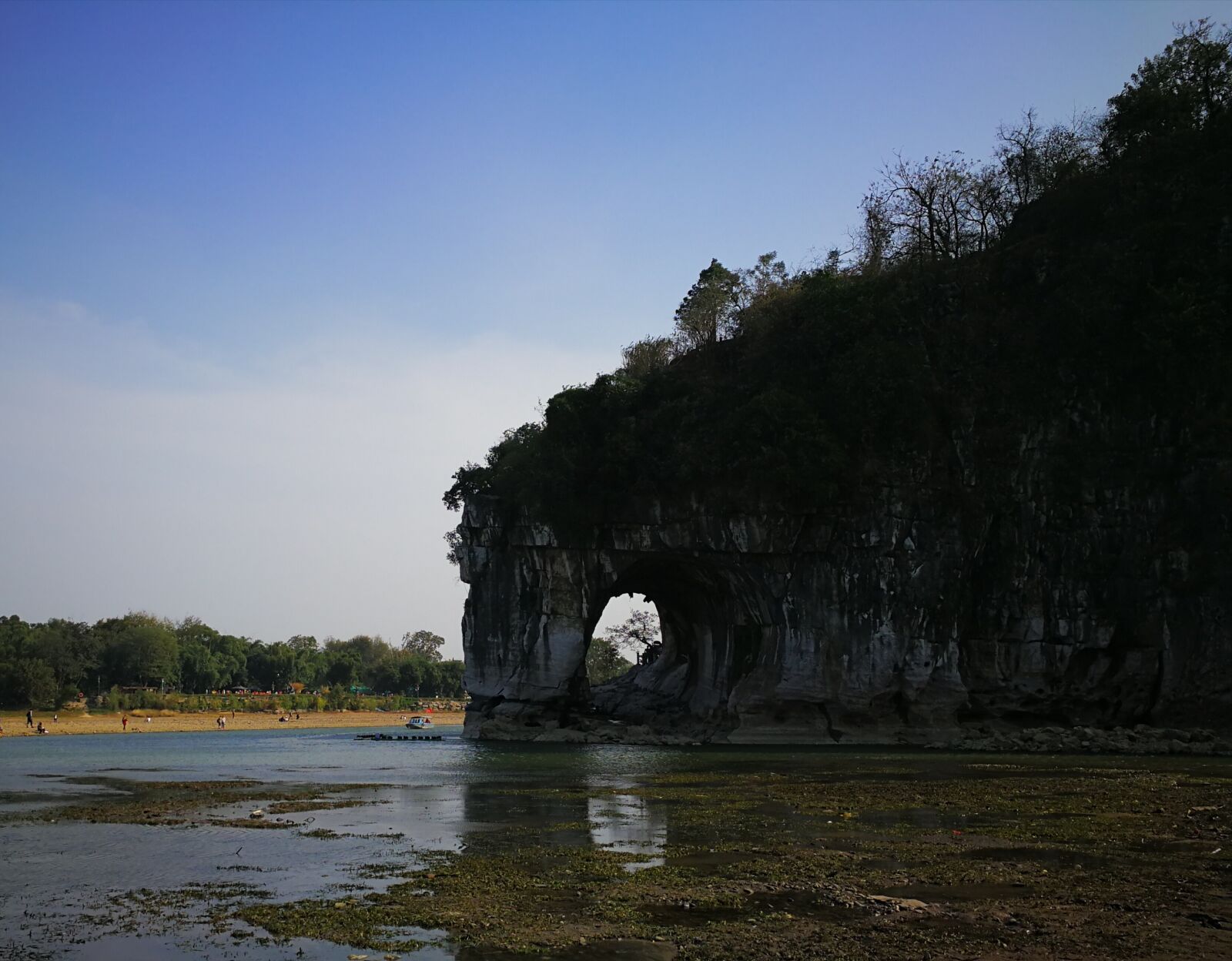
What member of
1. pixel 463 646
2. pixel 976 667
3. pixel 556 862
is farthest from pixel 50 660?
pixel 556 862

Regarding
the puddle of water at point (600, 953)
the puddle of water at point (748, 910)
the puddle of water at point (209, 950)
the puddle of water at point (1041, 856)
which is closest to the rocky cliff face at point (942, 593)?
the puddle of water at point (1041, 856)

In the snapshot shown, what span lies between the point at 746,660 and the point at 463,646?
1542cm

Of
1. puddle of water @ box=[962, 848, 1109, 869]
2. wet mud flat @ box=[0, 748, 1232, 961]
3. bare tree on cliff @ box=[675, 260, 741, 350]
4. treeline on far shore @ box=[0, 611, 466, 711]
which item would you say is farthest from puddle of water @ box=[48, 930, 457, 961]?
treeline on far shore @ box=[0, 611, 466, 711]

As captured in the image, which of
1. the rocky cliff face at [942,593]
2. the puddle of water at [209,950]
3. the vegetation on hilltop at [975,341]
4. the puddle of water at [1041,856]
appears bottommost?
the puddle of water at [209,950]

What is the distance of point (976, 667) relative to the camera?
151 ft

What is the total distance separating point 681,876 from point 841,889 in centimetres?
208

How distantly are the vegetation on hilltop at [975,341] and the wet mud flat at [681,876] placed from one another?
2386cm

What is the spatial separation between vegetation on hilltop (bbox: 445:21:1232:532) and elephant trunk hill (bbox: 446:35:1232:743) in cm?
13

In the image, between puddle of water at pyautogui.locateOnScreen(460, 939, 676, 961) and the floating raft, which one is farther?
the floating raft

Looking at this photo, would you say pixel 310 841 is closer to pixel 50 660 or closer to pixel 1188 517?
pixel 1188 517

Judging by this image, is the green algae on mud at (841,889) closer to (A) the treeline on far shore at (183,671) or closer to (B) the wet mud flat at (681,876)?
(B) the wet mud flat at (681,876)

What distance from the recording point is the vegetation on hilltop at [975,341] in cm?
4384

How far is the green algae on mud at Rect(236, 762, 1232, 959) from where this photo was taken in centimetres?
1039

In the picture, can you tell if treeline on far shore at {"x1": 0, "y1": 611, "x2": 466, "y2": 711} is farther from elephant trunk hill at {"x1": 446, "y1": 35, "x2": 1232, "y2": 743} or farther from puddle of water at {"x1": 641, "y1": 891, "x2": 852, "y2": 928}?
puddle of water at {"x1": 641, "y1": 891, "x2": 852, "y2": 928}
